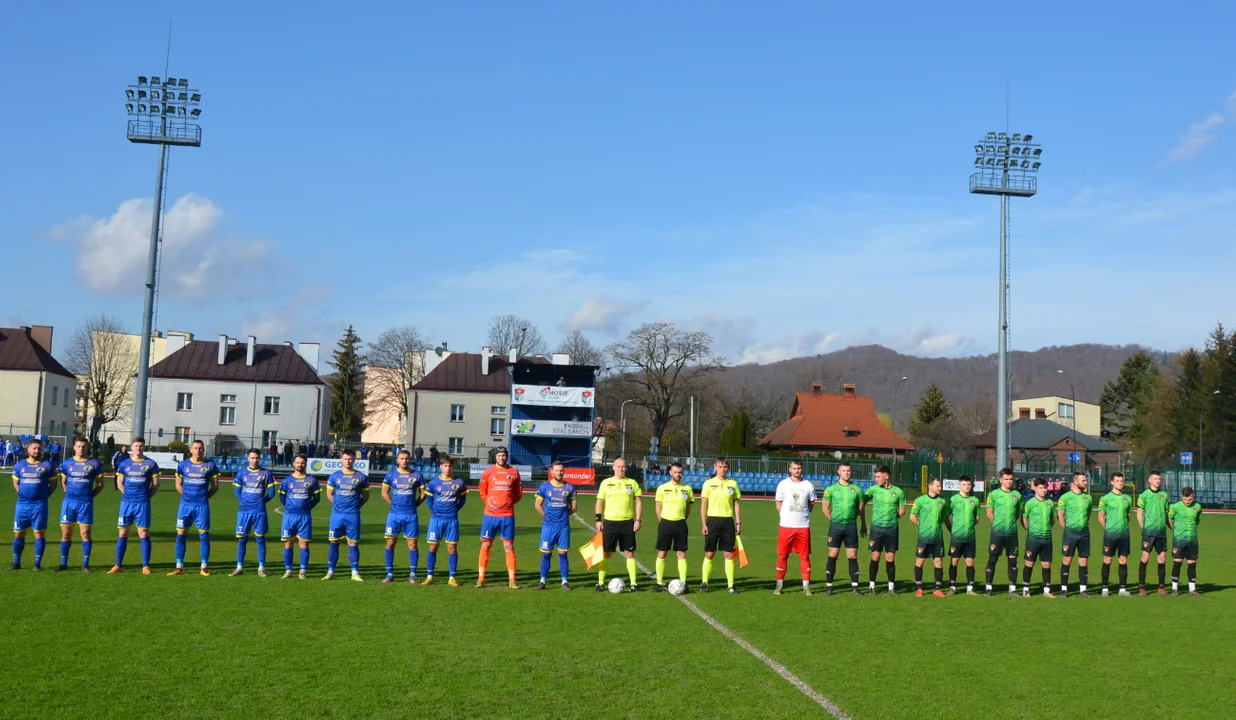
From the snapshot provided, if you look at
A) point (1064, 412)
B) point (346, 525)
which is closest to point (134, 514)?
point (346, 525)

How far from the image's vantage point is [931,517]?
587 inches

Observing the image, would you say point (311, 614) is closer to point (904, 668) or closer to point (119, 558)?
point (119, 558)

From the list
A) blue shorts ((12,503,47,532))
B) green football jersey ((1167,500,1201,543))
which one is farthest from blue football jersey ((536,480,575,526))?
green football jersey ((1167,500,1201,543))

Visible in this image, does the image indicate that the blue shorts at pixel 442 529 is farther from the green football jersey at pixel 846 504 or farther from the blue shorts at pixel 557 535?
the green football jersey at pixel 846 504

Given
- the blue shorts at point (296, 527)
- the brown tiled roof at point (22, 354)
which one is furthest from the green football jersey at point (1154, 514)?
the brown tiled roof at point (22, 354)

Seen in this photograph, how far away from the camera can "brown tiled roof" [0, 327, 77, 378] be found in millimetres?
68938

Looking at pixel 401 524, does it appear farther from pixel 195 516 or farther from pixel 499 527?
pixel 195 516

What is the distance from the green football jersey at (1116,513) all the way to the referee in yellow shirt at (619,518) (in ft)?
23.7

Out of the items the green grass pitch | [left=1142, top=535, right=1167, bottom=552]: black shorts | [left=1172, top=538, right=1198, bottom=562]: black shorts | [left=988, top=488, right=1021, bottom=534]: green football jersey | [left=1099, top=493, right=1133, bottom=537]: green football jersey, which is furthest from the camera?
[left=1142, top=535, right=1167, bottom=552]: black shorts

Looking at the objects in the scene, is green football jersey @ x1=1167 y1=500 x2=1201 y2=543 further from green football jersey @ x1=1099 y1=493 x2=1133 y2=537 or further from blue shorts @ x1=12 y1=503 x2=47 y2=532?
blue shorts @ x1=12 y1=503 x2=47 y2=532

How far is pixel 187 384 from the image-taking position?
7062 centimetres

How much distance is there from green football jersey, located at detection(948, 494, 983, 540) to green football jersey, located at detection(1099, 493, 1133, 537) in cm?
234

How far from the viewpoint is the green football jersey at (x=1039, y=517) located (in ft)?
50.3

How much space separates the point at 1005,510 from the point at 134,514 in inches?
500
